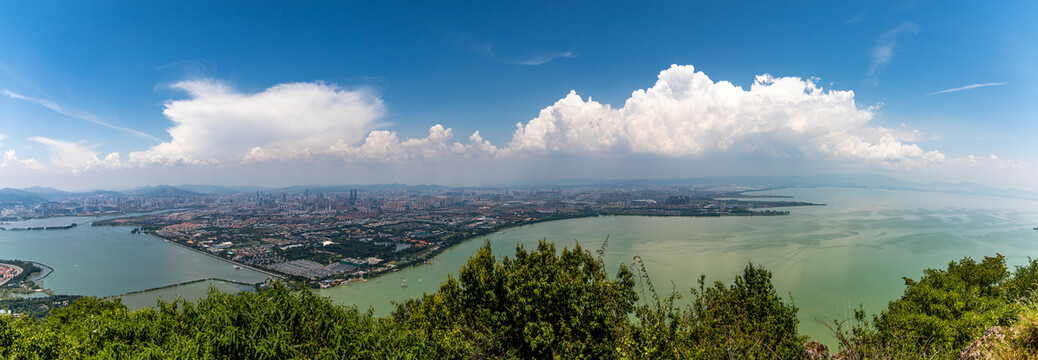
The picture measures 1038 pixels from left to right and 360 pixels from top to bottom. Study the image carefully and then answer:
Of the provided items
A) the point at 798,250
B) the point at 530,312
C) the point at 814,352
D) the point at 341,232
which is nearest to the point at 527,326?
the point at 530,312

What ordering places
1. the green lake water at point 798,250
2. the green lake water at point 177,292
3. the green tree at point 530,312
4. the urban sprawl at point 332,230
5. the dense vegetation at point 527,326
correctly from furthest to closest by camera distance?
the urban sprawl at point 332,230, the green lake water at point 177,292, the green lake water at point 798,250, the green tree at point 530,312, the dense vegetation at point 527,326

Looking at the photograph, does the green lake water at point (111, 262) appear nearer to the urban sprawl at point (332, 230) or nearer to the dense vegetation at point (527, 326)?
the urban sprawl at point (332, 230)

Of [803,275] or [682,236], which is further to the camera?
[682,236]

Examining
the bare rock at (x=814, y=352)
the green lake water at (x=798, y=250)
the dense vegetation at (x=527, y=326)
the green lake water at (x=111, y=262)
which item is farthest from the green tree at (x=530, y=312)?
the green lake water at (x=111, y=262)

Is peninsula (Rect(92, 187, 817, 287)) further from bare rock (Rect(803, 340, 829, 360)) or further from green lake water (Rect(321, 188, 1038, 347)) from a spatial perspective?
Result: bare rock (Rect(803, 340, 829, 360))

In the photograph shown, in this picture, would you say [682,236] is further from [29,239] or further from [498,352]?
[29,239]

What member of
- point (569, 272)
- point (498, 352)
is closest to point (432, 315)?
point (498, 352)

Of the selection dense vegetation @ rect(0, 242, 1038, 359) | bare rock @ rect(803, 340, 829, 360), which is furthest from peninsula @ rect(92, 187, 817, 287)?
bare rock @ rect(803, 340, 829, 360)
